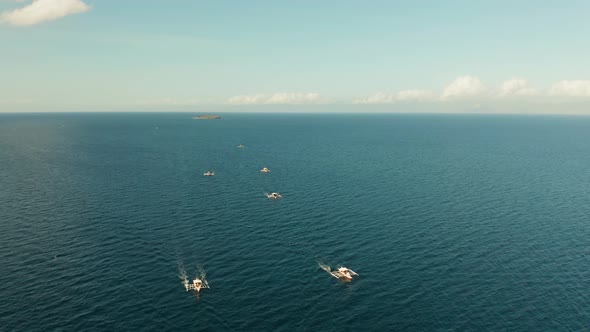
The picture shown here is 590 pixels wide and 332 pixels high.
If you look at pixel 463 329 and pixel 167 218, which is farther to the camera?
pixel 167 218

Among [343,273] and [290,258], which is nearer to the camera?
[343,273]

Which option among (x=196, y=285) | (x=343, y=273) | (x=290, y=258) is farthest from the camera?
(x=290, y=258)

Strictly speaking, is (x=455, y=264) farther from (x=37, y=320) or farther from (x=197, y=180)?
(x=197, y=180)

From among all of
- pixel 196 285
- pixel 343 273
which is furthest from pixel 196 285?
pixel 343 273

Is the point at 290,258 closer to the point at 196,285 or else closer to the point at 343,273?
the point at 343,273

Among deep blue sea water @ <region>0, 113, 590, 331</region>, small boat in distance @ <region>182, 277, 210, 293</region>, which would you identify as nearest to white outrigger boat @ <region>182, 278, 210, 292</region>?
small boat in distance @ <region>182, 277, 210, 293</region>

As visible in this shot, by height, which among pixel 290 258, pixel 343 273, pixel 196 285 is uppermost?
pixel 196 285

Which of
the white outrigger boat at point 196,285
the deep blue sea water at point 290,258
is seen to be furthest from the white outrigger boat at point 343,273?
the white outrigger boat at point 196,285

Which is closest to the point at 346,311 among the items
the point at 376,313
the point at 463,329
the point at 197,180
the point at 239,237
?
the point at 376,313

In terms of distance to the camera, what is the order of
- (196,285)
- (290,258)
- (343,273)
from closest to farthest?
(196,285), (343,273), (290,258)

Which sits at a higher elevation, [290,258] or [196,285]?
[196,285]

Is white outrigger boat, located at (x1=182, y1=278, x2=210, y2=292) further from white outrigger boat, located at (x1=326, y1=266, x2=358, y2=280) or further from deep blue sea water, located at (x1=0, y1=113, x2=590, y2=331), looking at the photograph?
white outrigger boat, located at (x1=326, y1=266, x2=358, y2=280)
